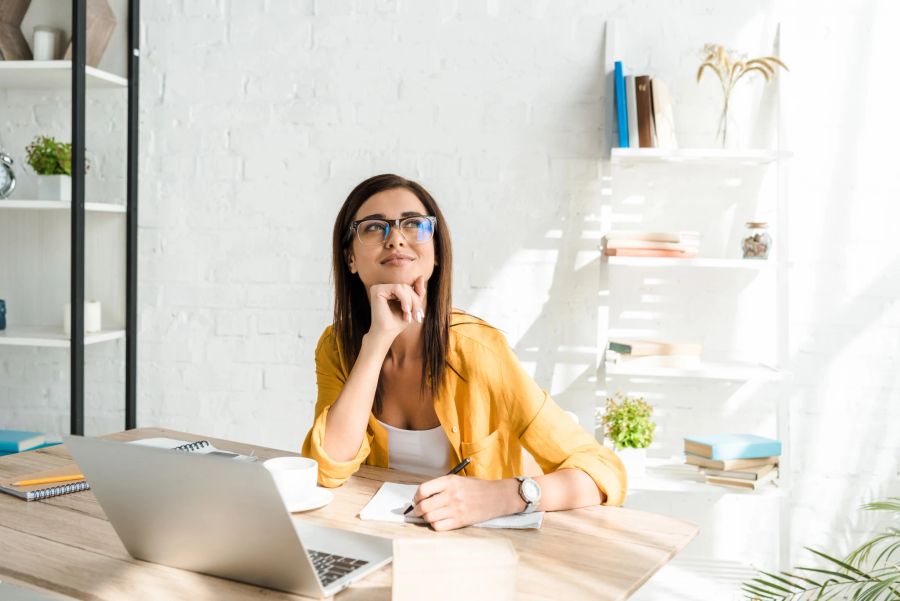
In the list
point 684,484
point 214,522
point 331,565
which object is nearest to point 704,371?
point 684,484

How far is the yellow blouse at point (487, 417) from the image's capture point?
1.54 metres

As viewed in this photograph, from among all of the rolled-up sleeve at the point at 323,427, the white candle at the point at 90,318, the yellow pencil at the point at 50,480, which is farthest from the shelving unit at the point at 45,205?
the yellow pencil at the point at 50,480

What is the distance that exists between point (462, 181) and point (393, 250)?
1.22 metres

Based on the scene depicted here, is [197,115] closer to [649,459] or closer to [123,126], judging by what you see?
[123,126]

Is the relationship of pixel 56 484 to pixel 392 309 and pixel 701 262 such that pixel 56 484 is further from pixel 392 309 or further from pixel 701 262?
pixel 701 262

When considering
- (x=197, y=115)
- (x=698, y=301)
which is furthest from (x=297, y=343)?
(x=698, y=301)

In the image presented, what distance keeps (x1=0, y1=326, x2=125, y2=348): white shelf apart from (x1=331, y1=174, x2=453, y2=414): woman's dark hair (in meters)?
1.46

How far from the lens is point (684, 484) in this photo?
243 cm

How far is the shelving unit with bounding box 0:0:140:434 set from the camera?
2.78 m

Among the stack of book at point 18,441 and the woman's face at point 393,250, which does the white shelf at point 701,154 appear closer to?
the woman's face at point 393,250

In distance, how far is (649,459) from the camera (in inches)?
→ 105

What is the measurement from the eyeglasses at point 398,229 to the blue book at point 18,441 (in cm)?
176

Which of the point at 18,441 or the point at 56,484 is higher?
the point at 56,484

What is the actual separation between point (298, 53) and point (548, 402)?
6.11ft
